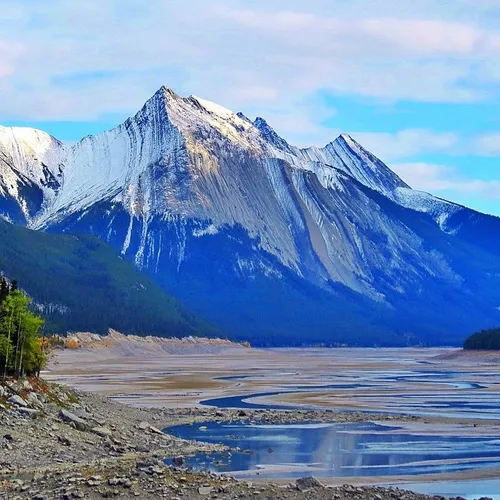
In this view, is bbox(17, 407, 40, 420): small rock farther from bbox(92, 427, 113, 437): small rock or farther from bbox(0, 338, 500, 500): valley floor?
bbox(92, 427, 113, 437): small rock

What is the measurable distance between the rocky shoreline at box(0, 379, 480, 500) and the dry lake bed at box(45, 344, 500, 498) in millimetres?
3895

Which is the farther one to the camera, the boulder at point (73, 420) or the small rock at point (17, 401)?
the boulder at point (73, 420)

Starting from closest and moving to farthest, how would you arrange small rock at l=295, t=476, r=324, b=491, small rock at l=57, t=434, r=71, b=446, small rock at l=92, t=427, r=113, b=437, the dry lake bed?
1. small rock at l=295, t=476, r=324, b=491
2. small rock at l=57, t=434, r=71, b=446
3. the dry lake bed
4. small rock at l=92, t=427, r=113, b=437

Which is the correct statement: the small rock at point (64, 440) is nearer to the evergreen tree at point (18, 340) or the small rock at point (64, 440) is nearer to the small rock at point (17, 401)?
the small rock at point (17, 401)

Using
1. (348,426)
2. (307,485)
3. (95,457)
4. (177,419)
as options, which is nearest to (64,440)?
(95,457)

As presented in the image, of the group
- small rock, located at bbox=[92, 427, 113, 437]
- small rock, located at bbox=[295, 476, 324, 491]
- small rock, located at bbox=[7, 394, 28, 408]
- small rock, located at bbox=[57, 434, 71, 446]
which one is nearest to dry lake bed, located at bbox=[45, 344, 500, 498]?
small rock, located at bbox=[92, 427, 113, 437]

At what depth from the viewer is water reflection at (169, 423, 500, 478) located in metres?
61.8

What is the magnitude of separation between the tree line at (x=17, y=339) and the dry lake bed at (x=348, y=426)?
9992mm

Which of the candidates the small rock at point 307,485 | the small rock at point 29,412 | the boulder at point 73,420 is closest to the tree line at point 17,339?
the boulder at point 73,420

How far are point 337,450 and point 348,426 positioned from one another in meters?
15.0

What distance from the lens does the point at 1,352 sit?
70438mm

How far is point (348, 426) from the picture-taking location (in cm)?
8488

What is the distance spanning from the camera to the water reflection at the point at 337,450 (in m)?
61.8

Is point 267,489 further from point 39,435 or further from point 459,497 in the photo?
point 39,435
